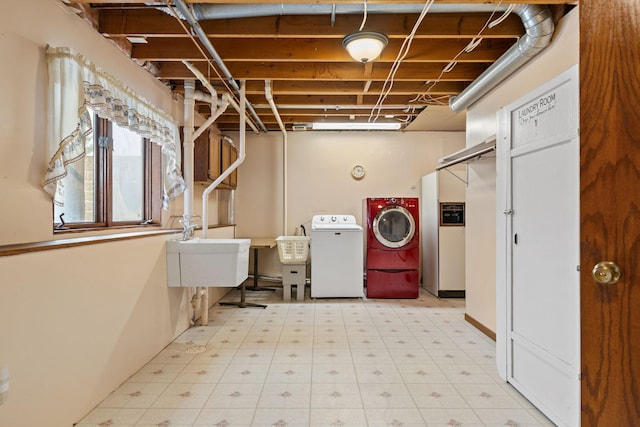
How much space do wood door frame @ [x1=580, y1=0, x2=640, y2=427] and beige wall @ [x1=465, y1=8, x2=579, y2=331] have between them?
1767mm

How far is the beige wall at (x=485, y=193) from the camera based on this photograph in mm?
2678

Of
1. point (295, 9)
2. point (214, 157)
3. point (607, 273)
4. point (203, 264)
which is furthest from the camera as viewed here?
point (214, 157)

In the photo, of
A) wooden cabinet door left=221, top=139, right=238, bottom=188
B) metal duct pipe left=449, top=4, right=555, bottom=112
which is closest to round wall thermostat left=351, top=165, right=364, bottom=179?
wooden cabinet door left=221, top=139, right=238, bottom=188

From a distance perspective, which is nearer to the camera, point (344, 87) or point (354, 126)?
point (344, 87)

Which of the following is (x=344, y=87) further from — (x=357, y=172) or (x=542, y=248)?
(x=542, y=248)

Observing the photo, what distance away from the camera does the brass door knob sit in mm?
918

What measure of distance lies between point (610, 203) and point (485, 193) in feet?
8.67

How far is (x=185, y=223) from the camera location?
3.32 metres

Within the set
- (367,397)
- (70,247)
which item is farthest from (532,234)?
(70,247)

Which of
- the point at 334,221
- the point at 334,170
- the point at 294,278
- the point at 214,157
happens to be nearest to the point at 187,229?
the point at 214,157

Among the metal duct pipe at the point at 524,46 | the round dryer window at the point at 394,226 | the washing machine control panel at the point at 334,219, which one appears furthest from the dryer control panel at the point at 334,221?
the metal duct pipe at the point at 524,46

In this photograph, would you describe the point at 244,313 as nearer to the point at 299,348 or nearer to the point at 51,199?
the point at 299,348

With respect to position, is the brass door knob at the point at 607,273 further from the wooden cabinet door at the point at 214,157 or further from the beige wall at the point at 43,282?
the wooden cabinet door at the point at 214,157

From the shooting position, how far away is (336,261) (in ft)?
15.7
